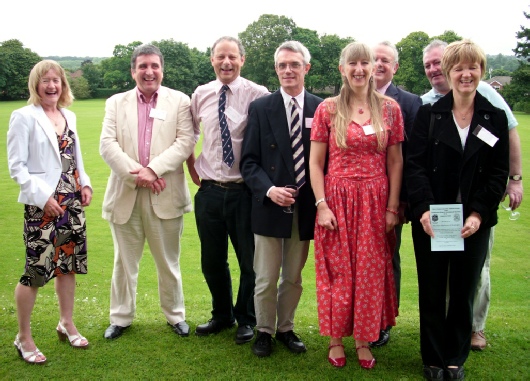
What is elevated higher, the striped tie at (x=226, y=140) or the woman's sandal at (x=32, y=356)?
the striped tie at (x=226, y=140)

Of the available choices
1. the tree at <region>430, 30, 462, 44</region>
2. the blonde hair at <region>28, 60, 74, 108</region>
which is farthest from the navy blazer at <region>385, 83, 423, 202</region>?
the tree at <region>430, 30, 462, 44</region>

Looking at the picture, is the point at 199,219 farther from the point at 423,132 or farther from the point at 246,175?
the point at 423,132

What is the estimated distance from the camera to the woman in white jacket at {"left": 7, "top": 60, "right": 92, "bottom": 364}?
12.2 feet

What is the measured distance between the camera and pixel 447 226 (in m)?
3.38

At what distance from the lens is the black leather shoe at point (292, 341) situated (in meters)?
3.98

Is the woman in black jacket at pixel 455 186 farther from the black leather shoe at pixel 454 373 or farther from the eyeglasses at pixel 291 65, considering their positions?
the eyeglasses at pixel 291 65

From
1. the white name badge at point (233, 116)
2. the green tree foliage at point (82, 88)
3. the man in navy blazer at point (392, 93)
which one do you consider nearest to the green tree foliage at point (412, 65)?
the green tree foliage at point (82, 88)

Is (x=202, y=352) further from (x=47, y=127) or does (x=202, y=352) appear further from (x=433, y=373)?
(x=47, y=127)

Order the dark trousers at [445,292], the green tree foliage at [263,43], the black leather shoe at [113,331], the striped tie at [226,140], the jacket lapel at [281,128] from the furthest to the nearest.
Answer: the green tree foliage at [263,43] → the black leather shoe at [113,331] → the striped tie at [226,140] → the jacket lapel at [281,128] → the dark trousers at [445,292]

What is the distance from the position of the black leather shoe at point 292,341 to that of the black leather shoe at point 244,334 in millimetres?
229

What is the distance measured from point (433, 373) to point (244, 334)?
4.87 feet

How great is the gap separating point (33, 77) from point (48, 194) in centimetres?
90

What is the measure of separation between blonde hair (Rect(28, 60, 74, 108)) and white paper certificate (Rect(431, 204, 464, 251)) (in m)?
2.88

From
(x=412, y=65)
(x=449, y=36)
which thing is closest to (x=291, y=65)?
(x=412, y=65)
